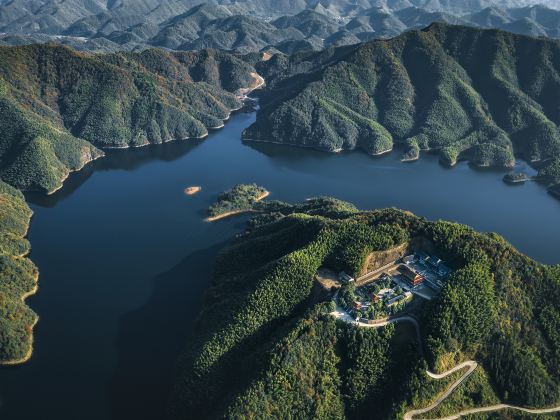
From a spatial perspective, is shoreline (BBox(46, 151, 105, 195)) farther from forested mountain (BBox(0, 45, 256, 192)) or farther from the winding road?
the winding road

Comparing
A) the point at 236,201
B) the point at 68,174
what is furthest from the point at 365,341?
the point at 68,174

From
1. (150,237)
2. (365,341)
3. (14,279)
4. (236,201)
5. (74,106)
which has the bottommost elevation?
(150,237)

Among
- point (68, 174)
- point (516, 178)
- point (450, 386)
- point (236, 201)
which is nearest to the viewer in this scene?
point (450, 386)

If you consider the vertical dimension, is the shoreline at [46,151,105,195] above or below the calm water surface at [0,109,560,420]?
below

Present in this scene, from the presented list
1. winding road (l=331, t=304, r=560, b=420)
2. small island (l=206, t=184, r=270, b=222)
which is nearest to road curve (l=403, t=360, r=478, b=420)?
winding road (l=331, t=304, r=560, b=420)

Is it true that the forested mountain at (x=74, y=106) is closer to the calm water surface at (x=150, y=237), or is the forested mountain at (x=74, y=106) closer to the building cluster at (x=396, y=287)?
the calm water surface at (x=150, y=237)

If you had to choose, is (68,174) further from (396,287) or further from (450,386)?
(450,386)
